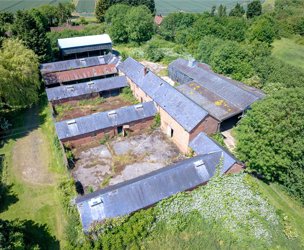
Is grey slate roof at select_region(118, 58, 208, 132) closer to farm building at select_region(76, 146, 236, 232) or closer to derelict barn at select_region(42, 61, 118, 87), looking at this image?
derelict barn at select_region(42, 61, 118, 87)

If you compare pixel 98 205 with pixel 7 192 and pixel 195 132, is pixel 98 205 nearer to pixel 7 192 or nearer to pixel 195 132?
pixel 7 192

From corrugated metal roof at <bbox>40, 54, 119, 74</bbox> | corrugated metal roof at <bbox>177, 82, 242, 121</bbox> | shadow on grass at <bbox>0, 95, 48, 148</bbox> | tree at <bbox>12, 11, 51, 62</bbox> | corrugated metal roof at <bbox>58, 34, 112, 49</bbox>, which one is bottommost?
shadow on grass at <bbox>0, 95, 48, 148</bbox>

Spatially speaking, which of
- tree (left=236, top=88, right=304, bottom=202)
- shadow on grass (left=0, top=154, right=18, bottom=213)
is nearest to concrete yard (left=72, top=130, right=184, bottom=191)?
shadow on grass (left=0, top=154, right=18, bottom=213)

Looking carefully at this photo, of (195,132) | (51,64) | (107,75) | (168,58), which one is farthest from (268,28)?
(51,64)

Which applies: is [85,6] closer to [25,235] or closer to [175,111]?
[175,111]

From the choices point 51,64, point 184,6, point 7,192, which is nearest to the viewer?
point 7,192
